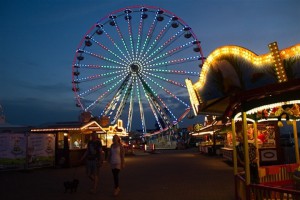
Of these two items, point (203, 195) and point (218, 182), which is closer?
point (203, 195)

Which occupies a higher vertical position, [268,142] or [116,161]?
[268,142]

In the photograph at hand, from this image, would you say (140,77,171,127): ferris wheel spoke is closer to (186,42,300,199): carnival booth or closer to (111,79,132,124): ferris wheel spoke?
(111,79,132,124): ferris wheel spoke

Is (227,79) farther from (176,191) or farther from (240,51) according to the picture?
(176,191)

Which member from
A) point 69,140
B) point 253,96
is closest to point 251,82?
point 253,96

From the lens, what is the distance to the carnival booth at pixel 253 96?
649cm

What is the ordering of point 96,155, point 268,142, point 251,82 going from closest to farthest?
point 251,82
point 96,155
point 268,142

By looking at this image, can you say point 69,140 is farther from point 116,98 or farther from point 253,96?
point 253,96

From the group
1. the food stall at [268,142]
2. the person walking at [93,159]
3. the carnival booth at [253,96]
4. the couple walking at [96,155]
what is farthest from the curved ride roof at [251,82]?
the food stall at [268,142]

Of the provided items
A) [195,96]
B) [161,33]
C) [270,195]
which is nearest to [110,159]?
[195,96]

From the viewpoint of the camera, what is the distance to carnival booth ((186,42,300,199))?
649cm

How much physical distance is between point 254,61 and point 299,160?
3143mm

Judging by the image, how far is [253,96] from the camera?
267 inches

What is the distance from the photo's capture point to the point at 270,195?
6371 mm

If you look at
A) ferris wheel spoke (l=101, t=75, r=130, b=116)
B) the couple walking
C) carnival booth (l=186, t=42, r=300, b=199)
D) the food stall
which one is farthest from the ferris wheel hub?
the couple walking
